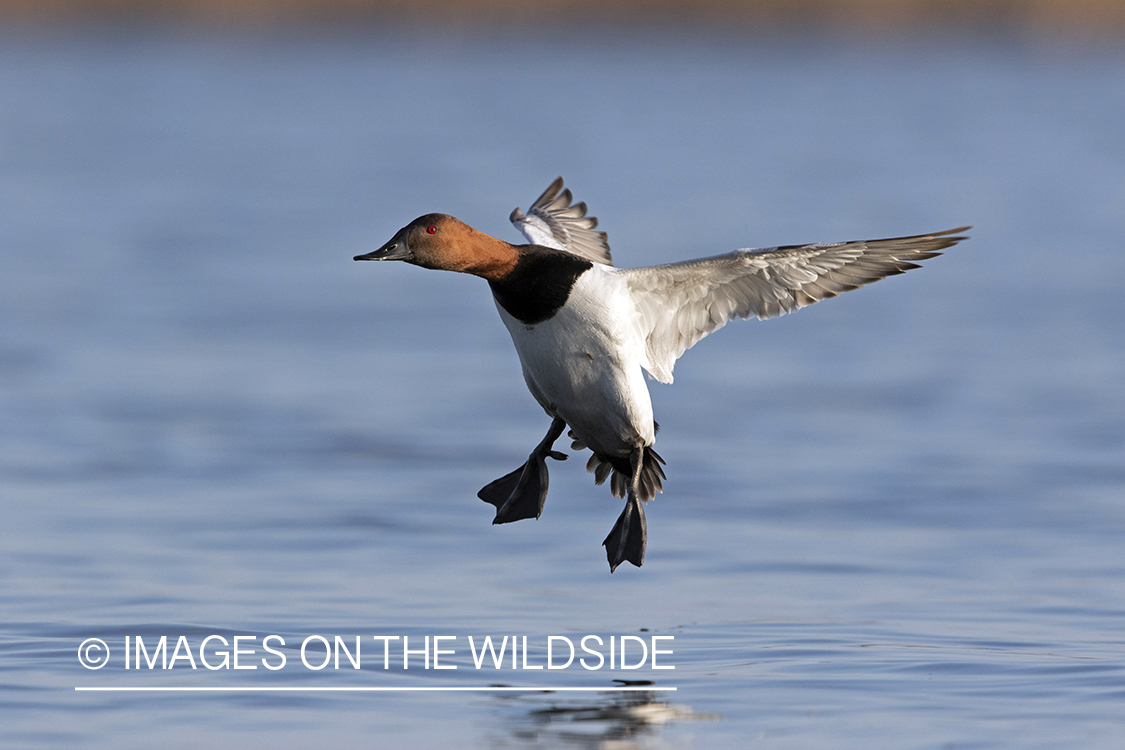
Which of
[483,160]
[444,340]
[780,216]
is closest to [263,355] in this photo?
[444,340]

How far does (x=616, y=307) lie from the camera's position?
283 inches

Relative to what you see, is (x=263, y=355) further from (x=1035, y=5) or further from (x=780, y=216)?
(x=1035, y=5)

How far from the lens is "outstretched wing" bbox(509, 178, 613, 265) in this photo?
30.0ft

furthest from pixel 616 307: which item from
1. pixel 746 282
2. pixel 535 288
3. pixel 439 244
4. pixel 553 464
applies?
pixel 553 464

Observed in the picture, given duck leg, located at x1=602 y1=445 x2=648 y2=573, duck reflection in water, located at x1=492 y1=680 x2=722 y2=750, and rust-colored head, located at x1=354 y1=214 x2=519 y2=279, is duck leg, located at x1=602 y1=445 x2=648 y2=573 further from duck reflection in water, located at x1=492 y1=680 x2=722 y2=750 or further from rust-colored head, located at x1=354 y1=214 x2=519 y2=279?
rust-colored head, located at x1=354 y1=214 x2=519 y2=279

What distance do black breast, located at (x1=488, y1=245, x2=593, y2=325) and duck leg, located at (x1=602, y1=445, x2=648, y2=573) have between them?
89cm

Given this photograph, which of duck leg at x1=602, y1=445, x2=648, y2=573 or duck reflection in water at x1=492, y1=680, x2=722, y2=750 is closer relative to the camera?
duck reflection in water at x1=492, y1=680, x2=722, y2=750

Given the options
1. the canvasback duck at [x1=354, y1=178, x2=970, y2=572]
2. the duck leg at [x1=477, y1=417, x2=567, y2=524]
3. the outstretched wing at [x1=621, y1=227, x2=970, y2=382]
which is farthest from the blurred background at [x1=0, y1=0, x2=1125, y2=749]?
the outstretched wing at [x1=621, y1=227, x2=970, y2=382]

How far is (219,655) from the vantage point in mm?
7176

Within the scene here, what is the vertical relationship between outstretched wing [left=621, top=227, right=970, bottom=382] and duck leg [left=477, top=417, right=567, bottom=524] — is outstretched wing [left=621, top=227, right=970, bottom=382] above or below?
above

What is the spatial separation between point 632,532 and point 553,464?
4.21 metres

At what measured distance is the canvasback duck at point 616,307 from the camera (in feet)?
23.1

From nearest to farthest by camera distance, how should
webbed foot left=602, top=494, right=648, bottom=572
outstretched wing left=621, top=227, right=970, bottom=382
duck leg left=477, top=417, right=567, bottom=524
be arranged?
outstretched wing left=621, top=227, right=970, bottom=382, webbed foot left=602, top=494, right=648, bottom=572, duck leg left=477, top=417, right=567, bottom=524

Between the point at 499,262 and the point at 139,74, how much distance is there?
4608cm
